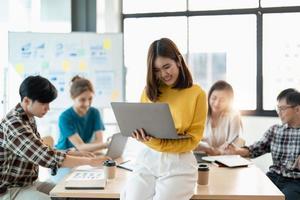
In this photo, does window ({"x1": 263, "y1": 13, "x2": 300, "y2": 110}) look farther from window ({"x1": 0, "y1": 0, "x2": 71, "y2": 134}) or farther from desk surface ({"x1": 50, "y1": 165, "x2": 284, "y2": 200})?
desk surface ({"x1": 50, "y1": 165, "x2": 284, "y2": 200})

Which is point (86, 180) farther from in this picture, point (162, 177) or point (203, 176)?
point (203, 176)

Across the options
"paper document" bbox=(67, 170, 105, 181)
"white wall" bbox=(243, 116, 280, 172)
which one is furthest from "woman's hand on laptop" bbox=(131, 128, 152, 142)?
"white wall" bbox=(243, 116, 280, 172)

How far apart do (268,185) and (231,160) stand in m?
0.49

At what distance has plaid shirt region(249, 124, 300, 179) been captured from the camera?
96.1 inches

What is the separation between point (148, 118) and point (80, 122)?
1369 millimetres

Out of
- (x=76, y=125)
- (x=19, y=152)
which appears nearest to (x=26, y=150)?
(x=19, y=152)

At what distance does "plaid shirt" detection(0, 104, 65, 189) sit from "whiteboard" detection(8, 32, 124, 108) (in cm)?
184

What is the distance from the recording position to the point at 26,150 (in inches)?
74.4

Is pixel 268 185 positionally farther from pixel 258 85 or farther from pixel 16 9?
pixel 16 9

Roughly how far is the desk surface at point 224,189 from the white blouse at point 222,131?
92 cm

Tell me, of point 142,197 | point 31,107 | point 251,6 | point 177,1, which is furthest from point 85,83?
point 251,6

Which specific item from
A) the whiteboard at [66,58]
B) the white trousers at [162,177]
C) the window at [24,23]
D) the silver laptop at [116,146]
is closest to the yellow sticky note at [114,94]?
the whiteboard at [66,58]

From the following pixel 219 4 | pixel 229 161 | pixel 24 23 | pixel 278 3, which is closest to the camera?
pixel 229 161

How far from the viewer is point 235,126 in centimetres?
291
